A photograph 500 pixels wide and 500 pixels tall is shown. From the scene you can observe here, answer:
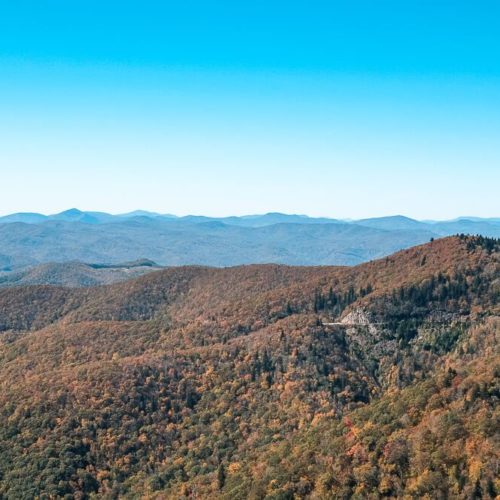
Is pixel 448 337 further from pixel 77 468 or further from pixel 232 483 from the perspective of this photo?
pixel 77 468

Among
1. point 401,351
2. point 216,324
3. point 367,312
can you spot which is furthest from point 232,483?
point 216,324

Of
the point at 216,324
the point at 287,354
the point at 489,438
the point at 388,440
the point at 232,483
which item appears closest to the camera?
the point at 489,438

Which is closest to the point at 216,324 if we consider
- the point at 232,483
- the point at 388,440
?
the point at 232,483

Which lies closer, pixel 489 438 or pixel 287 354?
pixel 489 438

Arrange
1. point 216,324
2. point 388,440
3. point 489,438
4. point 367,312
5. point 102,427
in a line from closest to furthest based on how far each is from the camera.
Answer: point 489,438
point 388,440
point 102,427
point 367,312
point 216,324

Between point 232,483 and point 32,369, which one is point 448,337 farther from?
point 32,369

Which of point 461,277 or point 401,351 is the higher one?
point 461,277

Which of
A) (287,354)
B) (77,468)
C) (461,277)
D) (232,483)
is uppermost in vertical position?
(461,277)
